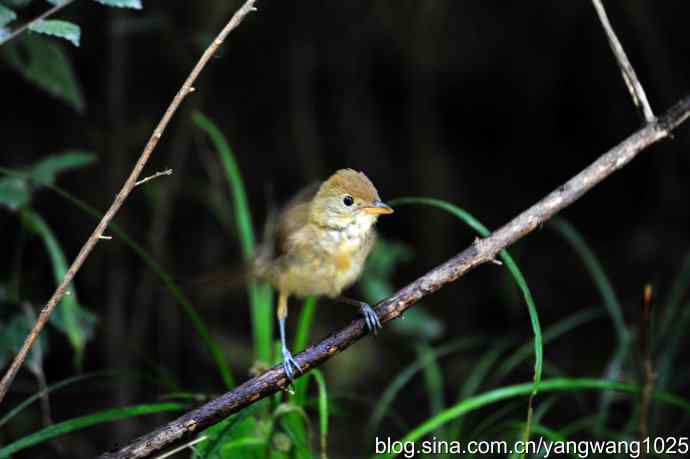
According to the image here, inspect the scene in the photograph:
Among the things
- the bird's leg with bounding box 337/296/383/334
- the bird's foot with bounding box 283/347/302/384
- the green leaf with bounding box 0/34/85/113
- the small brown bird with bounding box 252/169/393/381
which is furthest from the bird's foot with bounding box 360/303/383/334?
the green leaf with bounding box 0/34/85/113

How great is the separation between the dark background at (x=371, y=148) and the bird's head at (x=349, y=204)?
4.00 ft

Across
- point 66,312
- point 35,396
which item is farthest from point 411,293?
point 66,312

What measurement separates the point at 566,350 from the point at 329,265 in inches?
100

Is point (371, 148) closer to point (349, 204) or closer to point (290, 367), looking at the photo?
point (349, 204)

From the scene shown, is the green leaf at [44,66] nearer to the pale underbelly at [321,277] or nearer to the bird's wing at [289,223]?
the bird's wing at [289,223]

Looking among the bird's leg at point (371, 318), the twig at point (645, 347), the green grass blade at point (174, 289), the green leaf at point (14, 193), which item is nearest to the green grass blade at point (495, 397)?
the twig at point (645, 347)

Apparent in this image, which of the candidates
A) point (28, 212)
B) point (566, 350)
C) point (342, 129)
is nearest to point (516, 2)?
point (342, 129)

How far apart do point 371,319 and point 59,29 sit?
3.09ft

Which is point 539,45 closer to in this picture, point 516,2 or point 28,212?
point 516,2

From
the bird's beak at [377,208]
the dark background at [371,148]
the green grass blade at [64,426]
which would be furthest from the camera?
the dark background at [371,148]

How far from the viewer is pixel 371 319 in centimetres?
180

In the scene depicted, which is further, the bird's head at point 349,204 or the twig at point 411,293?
the bird's head at point 349,204

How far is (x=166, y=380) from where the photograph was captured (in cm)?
234

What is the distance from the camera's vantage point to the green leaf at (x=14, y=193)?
2.19 m
